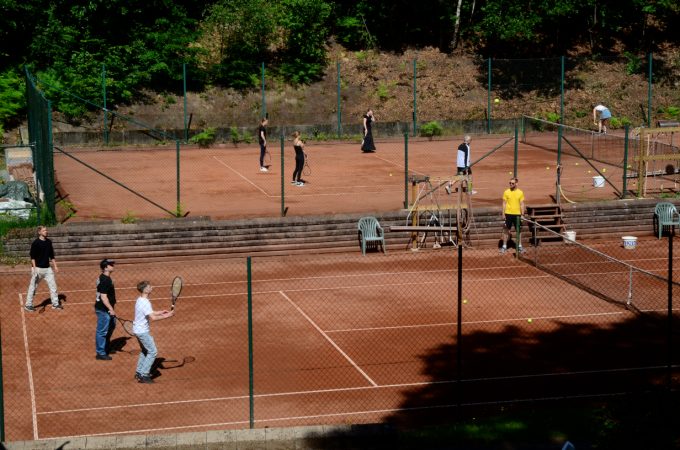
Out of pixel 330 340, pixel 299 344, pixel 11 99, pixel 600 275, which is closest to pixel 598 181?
pixel 600 275

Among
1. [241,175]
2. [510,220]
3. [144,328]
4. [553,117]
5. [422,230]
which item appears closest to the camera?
[144,328]

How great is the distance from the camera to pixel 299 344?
20.2 m

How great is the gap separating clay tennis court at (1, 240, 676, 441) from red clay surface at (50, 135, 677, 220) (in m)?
4.37

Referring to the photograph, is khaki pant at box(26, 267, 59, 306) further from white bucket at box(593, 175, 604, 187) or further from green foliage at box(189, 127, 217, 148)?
green foliage at box(189, 127, 217, 148)

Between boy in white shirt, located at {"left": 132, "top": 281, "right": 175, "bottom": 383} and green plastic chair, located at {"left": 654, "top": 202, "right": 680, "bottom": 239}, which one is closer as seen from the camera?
boy in white shirt, located at {"left": 132, "top": 281, "right": 175, "bottom": 383}

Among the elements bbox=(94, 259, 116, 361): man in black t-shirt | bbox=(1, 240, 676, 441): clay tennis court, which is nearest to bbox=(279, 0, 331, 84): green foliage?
bbox=(1, 240, 676, 441): clay tennis court

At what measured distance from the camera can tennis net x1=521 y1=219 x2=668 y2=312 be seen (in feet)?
75.4

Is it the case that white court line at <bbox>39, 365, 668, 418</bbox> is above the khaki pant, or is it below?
below

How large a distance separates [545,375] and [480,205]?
42.0 ft

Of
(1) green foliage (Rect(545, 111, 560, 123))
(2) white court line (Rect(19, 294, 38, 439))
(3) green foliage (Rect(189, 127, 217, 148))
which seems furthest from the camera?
(1) green foliage (Rect(545, 111, 560, 123))

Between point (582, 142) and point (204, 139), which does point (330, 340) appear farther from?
point (204, 139)

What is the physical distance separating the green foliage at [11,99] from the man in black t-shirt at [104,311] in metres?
24.6

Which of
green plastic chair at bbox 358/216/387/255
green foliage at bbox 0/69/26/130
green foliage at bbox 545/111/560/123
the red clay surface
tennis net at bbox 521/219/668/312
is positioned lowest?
tennis net at bbox 521/219/668/312

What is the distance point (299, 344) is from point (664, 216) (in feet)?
44.5
